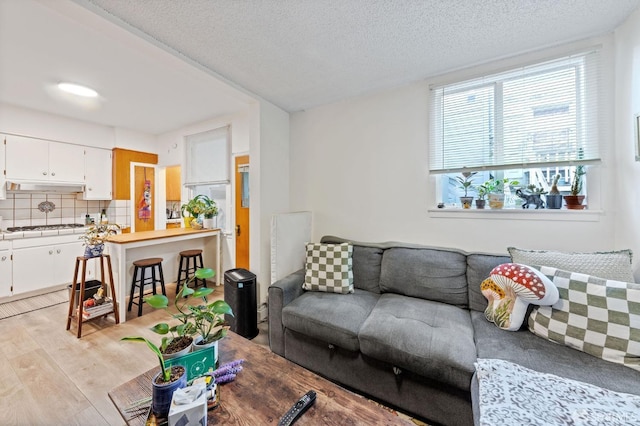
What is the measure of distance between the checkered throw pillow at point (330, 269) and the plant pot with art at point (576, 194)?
175 cm

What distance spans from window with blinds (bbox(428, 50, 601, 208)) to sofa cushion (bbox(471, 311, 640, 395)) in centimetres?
129

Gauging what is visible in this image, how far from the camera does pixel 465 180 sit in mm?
2311

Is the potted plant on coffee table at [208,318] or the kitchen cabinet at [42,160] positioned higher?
the kitchen cabinet at [42,160]

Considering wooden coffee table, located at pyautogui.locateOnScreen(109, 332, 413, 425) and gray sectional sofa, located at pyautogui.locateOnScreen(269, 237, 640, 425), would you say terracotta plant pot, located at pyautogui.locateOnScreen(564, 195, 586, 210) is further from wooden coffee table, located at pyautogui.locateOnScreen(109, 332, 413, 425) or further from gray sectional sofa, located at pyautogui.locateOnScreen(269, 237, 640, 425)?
wooden coffee table, located at pyautogui.locateOnScreen(109, 332, 413, 425)

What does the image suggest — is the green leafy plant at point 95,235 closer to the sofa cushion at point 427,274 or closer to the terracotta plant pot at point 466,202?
the sofa cushion at point 427,274

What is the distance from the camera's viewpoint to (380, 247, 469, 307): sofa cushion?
6.49 ft

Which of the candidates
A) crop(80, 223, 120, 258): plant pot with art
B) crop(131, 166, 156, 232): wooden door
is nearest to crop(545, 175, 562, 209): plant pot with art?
crop(80, 223, 120, 258): plant pot with art

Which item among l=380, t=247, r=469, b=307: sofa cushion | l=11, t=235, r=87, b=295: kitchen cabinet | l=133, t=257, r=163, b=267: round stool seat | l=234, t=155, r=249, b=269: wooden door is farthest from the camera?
l=234, t=155, r=249, b=269: wooden door

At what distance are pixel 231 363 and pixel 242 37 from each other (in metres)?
2.11

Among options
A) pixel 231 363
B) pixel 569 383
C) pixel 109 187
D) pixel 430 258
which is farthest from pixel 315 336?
pixel 109 187

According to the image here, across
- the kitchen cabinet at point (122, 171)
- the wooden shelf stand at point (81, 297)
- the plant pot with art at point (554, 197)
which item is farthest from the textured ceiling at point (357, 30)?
the kitchen cabinet at point (122, 171)

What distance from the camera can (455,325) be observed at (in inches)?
63.9

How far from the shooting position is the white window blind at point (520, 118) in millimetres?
1863

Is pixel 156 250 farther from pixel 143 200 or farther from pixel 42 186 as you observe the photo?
pixel 42 186
